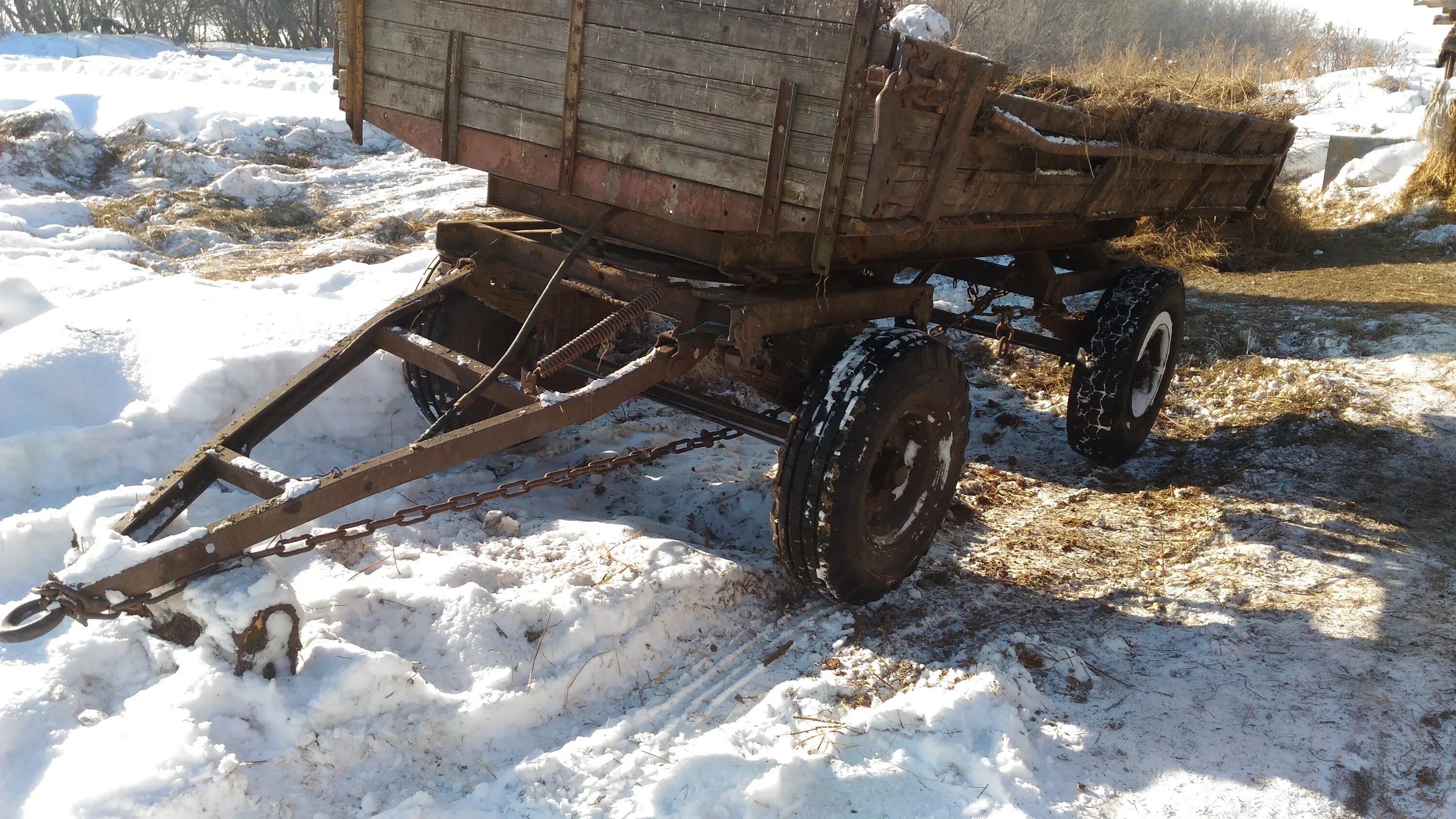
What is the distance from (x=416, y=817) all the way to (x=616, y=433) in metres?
2.81

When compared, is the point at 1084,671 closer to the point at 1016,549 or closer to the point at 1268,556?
the point at 1016,549

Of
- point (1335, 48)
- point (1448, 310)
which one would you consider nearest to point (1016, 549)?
point (1448, 310)

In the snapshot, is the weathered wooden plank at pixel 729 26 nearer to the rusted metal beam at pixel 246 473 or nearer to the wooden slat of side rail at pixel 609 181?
the wooden slat of side rail at pixel 609 181

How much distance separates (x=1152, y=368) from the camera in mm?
5516

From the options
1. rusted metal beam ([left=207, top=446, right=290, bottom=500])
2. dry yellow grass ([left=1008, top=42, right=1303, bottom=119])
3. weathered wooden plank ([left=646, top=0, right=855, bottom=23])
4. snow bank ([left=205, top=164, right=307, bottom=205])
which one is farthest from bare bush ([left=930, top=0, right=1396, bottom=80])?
snow bank ([left=205, top=164, right=307, bottom=205])

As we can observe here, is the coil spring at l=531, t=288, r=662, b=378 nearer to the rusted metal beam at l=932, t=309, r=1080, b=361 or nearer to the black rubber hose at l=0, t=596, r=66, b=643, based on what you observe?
the black rubber hose at l=0, t=596, r=66, b=643

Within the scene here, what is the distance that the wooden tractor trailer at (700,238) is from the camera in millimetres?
2961

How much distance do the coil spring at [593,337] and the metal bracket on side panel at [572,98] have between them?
58cm

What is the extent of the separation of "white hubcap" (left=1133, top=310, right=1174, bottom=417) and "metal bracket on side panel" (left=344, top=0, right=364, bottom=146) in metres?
4.26

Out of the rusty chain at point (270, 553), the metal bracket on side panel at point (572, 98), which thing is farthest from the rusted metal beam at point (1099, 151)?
the rusty chain at point (270, 553)

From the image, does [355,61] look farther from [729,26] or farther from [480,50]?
[729,26]

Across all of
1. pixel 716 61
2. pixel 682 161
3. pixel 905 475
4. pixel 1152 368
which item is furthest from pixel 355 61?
pixel 1152 368

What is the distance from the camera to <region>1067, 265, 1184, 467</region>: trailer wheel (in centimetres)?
505

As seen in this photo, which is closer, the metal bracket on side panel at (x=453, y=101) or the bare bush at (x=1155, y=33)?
the metal bracket on side panel at (x=453, y=101)
